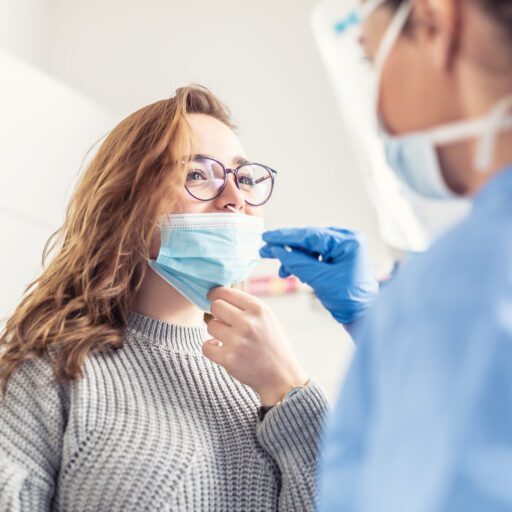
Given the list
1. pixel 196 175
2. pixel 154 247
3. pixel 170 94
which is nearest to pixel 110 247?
pixel 154 247

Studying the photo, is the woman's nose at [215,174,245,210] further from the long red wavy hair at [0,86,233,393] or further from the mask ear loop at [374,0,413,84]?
the mask ear loop at [374,0,413,84]

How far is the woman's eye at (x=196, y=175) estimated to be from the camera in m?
1.51

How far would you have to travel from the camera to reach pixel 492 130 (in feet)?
2.57

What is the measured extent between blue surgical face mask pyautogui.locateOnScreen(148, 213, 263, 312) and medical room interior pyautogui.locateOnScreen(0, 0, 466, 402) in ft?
3.73

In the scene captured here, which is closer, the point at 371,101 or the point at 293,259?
the point at 371,101

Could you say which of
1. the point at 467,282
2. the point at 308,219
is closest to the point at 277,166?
the point at 308,219

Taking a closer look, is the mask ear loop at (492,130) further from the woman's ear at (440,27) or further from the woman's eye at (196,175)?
the woman's eye at (196,175)

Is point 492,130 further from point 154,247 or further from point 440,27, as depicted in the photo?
point 154,247

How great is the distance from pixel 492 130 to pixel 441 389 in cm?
24

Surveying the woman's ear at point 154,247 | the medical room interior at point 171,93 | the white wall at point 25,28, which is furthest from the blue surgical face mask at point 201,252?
the white wall at point 25,28

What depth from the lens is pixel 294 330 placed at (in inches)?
118

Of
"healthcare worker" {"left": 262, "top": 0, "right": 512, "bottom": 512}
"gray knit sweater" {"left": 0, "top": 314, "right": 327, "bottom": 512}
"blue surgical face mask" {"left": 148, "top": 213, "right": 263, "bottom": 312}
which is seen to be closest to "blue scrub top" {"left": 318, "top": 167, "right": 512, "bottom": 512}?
"healthcare worker" {"left": 262, "top": 0, "right": 512, "bottom": 512}

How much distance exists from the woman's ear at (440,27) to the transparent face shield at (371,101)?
0.03 meters

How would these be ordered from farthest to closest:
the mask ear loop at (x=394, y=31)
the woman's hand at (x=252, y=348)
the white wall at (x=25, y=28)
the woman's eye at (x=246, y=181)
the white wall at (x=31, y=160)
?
the white wall at (x=25, y=28) → the white wall at (x=31, y=160) → the woman's eye at (x=246, y=181) → the woman's hand at (x=252, y=348) → the mask ear loop at (x=394, y=31)
